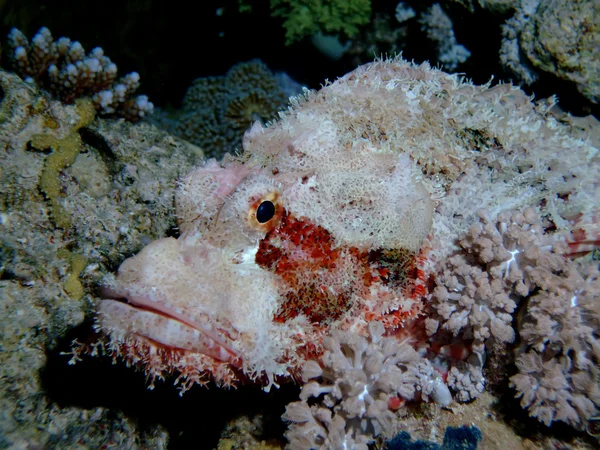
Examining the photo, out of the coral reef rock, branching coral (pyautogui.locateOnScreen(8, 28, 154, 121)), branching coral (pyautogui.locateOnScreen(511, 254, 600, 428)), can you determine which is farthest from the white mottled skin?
branching coral (pyautogui.locateOnScreen(8, 28, 154, 121))

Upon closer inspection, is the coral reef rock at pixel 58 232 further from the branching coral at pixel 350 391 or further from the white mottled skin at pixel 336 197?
the branching coral at pixel 350 391

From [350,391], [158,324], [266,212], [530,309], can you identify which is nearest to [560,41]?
[530,309]

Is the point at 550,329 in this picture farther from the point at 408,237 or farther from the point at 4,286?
the point at 4,286

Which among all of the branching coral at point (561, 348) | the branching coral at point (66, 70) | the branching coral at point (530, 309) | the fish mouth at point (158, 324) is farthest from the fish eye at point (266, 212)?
the branching coral at point (66, 70)

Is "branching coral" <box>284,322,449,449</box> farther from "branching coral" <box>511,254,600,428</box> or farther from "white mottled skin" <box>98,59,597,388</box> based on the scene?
"branching coral" <box>511,254,600,428</box>

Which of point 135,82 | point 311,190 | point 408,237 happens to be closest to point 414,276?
point 408,237

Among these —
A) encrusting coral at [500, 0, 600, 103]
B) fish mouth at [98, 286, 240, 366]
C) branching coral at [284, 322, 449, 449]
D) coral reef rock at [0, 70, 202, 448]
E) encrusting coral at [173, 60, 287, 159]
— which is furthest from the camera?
encrusting coral at [173, 60, 287, 159]
